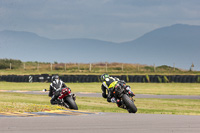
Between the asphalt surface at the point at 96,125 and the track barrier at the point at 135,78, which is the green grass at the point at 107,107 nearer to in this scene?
the asphalt surface at the point at 96,125

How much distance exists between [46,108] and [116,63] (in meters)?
96.4

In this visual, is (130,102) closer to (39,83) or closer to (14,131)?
(14,131)

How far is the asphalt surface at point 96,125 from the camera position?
10961mm

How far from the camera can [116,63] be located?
112875 millimetres

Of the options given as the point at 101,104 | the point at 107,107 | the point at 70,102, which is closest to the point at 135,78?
the point at 101,104

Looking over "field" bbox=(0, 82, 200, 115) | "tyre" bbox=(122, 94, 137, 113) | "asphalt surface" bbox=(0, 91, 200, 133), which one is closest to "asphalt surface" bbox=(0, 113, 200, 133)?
"asphalt surface" bbox=(0, 91, 200, 133)

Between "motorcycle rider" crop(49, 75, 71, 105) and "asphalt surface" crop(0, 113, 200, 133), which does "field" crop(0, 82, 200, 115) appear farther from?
"asphalt surface" crop(0, 113, 200, 133)

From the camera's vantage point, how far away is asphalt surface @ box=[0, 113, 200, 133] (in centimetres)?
1096

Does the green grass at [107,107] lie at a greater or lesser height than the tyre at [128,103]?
lesser

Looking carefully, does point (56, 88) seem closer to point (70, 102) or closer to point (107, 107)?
point (70, 102)

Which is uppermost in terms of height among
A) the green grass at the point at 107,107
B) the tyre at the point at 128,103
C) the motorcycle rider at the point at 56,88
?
the motorcycle rider at the point at 56,88

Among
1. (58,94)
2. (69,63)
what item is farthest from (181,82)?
(69,63)

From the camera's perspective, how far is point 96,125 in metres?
12.0

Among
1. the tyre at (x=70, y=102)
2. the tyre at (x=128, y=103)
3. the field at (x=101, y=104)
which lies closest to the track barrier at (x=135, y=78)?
the field at (x=101, y=104)
